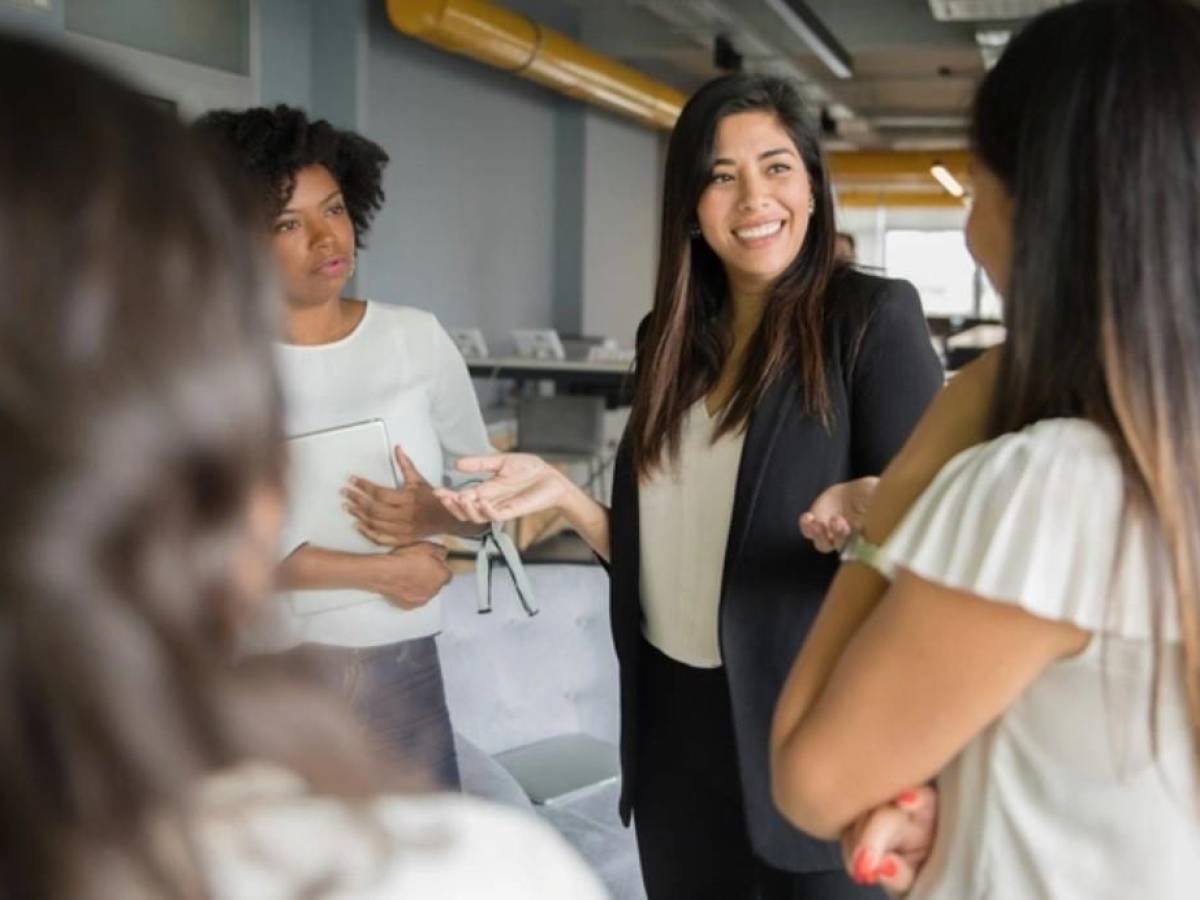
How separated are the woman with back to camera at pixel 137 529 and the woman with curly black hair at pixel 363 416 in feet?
4.38

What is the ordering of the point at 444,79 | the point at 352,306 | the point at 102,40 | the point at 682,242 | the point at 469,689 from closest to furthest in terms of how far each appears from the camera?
the point at 682,242
the point at 352,306
the point at 469,689
the point at 102,40
the point at 444,79

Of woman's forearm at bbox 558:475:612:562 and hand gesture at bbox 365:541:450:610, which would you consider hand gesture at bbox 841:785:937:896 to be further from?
hand gesture at bbox 365:541:450:610

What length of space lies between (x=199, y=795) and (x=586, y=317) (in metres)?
9.25

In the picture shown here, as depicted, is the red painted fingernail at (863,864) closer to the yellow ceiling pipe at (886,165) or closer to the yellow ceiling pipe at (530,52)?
the yellow ceiling pipe at (530,52)

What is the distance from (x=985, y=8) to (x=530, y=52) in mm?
2395

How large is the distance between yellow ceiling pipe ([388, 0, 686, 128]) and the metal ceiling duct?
210cm

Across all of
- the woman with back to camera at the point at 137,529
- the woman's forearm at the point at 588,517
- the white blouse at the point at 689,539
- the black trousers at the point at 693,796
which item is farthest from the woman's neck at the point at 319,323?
the woman with back to camera at the point at 137,529

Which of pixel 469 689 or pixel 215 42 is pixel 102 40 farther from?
pixel 469 689

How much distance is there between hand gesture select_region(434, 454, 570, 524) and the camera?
174 cm

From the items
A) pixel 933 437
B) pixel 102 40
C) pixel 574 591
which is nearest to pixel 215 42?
pixel 102 40

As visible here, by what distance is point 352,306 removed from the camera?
201cm

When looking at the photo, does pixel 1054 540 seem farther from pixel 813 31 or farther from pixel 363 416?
pixel 813 31

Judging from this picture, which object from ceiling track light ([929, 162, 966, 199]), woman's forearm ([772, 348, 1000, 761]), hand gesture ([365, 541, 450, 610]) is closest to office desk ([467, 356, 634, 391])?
hand gesture ([365, 541, 450, 610])

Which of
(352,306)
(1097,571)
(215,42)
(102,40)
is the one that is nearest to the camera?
Answer: (1097,571)
